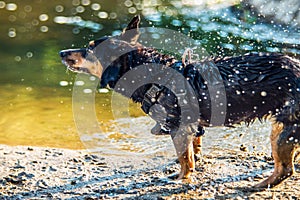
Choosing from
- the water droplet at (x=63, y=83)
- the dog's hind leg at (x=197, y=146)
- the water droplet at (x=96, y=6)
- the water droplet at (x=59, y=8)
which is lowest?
the water droplet at (x=63, y=83)

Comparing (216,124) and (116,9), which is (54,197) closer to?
(216,124)

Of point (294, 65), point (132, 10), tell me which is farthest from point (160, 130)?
Result: point (132, 10)

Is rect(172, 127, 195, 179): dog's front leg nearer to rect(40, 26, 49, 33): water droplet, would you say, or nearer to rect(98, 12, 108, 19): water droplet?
rect(40, 26, 49, 33): water droplet

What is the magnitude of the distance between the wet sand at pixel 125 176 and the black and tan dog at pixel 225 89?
0.22 m

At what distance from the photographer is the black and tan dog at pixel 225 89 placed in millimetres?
5559

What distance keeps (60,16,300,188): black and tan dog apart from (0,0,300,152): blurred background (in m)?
1.48

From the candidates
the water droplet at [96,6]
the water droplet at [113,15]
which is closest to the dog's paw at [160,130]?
the water droplet at [113,15]

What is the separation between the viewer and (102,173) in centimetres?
645

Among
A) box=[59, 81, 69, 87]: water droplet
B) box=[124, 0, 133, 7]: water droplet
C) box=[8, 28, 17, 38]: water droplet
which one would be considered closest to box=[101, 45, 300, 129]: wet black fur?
box=[59, 81, 69, 87]: water droplet

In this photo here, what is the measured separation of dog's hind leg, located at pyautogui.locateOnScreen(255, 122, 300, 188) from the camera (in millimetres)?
5559

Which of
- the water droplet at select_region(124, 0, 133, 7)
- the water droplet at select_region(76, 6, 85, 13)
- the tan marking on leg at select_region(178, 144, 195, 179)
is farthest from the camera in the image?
the water droplet at select_region(124, 0, 133, 7)

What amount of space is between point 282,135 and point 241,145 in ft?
5.56

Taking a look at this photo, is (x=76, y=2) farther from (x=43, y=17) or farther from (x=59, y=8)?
(x=43, y=17)

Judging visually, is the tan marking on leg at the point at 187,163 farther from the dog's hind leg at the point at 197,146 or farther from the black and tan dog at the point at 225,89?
the dog's hind leg at the point at 197,146
